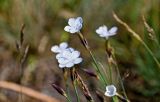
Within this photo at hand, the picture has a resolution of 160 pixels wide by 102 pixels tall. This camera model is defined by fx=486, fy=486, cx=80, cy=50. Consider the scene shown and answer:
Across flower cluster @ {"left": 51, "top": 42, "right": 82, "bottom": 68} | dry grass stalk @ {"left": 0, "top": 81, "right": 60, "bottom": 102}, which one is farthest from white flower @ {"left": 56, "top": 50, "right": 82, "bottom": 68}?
dry grass stalk @ {"left": 0, "top": 81, "right": 60, "bottom": 102}

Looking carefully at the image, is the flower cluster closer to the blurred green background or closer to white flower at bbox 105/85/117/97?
Answer: white flower at bbox 105/85/117/97

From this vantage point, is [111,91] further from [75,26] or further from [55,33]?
[55,33]

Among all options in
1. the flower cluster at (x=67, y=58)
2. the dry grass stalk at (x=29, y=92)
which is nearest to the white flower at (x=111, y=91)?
the flower cluster at (x=67, y=58)

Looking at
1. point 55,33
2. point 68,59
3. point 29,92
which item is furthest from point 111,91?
point 55,33

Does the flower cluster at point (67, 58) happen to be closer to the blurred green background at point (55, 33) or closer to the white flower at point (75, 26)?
the white flower at point (75, 26)

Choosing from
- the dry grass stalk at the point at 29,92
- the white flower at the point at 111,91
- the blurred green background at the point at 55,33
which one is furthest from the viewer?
the blurred green background at the point at 55,33

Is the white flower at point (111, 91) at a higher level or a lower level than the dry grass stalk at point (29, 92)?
lower

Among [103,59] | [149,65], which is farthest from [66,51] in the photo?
[103,59]
